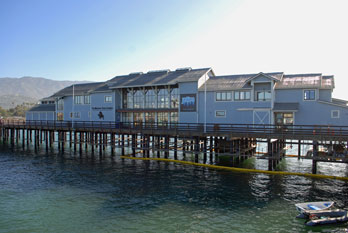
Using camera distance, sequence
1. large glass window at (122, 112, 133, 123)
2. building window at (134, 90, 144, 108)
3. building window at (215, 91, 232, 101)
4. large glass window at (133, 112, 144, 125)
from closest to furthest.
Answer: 1. building window at (215, 91, 232, 101)
2. building window at (134, 90, 144, 108)
3. large glass window at (133, 112, 144, 125)
4. large glass window at (122, 112, 133, 123)

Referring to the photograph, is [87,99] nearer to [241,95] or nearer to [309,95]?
[241,95]

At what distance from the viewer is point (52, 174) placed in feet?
102

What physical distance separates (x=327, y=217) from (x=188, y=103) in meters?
25.1

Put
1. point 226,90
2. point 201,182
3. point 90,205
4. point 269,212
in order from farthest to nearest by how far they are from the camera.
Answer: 1. point 226,90
2. point 201,182
3. point 90,205
4. point 269,212

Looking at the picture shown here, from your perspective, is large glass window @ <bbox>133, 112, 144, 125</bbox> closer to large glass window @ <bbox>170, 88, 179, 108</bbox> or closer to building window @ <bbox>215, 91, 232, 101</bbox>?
large glass window @ <bbox>170, 88, 179, 108</bbox>

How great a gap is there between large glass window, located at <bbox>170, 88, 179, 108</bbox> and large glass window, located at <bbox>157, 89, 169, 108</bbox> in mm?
726

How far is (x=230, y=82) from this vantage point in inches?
1543

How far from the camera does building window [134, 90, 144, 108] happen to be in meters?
46.6

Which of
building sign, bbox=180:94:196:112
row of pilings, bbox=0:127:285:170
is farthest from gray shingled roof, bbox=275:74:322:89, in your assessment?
building sign, bbox=180:94:196:112

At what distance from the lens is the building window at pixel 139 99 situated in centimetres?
4659

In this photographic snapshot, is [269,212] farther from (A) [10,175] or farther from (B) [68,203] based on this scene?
(A) [10,175]

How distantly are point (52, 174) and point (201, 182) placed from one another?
1673cm

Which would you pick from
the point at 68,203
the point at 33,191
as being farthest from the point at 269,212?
the point at 33,191

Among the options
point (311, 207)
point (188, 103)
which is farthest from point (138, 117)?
point (311, 207)
